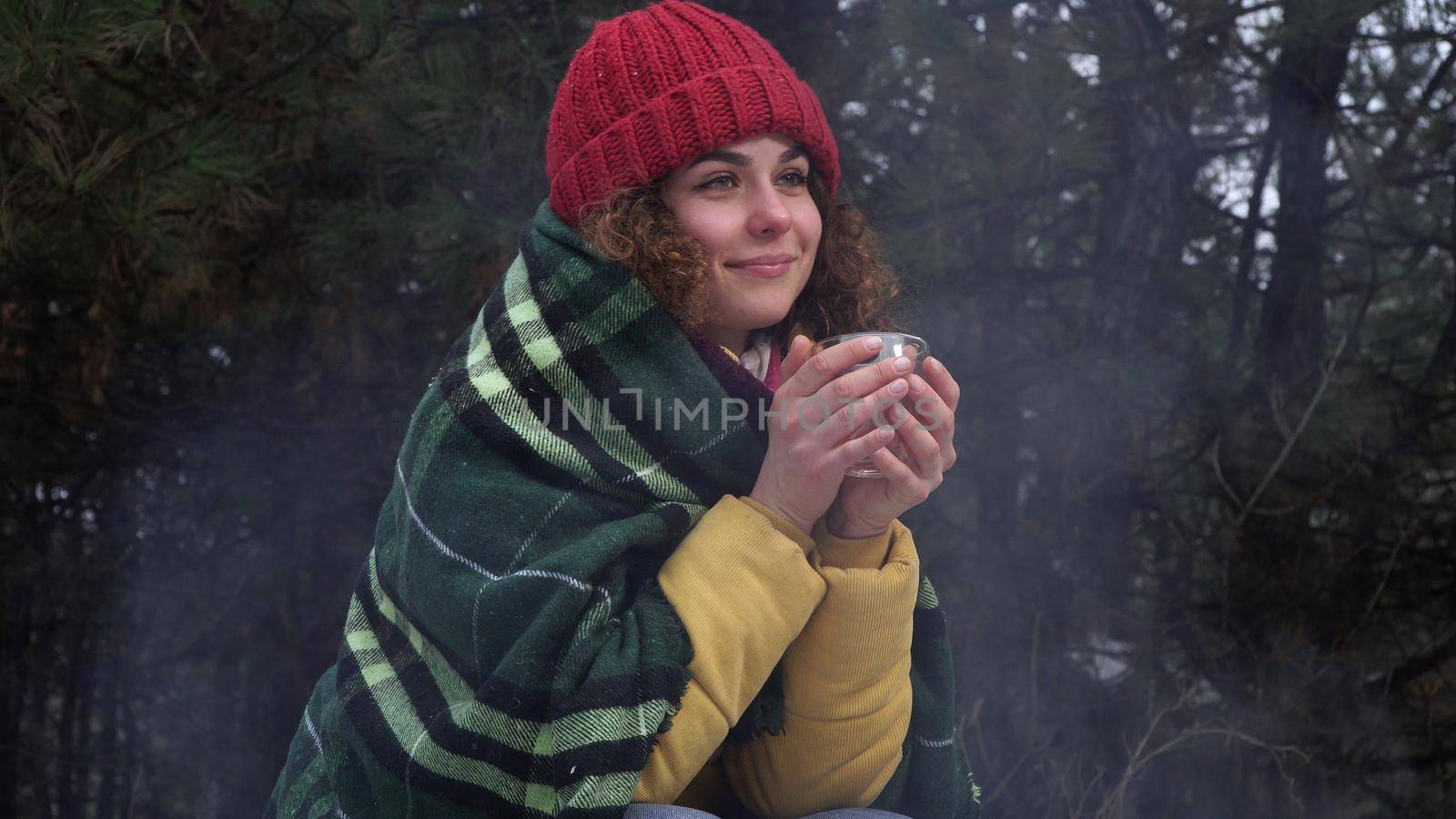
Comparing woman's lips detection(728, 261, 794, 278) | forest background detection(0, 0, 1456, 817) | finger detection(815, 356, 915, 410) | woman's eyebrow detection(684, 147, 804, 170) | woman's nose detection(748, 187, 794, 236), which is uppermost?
woman's eyebrow detection(684, 147, 804, 170)

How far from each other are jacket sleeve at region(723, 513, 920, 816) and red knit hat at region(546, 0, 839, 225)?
0.50m

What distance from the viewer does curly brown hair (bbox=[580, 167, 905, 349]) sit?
4.95 feet

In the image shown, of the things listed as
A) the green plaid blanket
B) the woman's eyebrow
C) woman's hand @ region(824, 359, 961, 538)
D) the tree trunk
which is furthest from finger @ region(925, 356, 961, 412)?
the tree trunk

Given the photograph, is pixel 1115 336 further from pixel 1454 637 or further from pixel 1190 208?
pixel 1454 637

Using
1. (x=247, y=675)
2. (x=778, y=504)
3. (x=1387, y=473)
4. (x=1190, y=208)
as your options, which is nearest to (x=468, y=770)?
(x=778, y=504)

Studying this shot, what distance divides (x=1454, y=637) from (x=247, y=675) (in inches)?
132

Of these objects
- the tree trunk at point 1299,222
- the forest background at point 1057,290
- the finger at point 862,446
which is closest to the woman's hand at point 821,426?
the finger at point 862,446

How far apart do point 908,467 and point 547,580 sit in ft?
1.33

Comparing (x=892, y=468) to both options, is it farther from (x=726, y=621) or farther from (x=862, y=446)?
(x=726, y=621)

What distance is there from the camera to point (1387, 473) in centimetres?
297

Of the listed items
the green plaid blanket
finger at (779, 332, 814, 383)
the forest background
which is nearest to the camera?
the green plaid blanket

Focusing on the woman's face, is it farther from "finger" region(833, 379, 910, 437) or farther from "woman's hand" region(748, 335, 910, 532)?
"finger" region(833, 379, 910, 437)

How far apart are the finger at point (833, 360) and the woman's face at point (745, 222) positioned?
0.83 ft

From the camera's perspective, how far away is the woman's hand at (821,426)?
1333 mm
